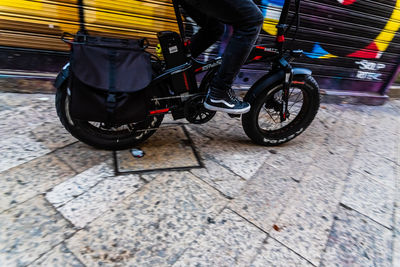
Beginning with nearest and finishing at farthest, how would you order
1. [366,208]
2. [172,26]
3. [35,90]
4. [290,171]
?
[366,208], [290,171], [35,90], [172,26]

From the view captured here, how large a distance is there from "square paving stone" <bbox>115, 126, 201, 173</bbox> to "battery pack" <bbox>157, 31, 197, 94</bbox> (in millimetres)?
599

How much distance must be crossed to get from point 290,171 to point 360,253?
36.1 inches

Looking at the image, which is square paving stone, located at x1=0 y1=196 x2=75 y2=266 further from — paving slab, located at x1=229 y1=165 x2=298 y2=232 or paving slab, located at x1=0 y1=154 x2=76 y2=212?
paving slab, located at x1=229 y1=165 x2=298 y2=232

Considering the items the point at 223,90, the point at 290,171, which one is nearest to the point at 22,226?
the point at 223,90

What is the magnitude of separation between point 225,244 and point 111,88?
1.40m

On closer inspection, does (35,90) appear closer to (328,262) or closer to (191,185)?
(191,185)

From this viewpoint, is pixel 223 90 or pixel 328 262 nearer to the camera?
pixel 328 262

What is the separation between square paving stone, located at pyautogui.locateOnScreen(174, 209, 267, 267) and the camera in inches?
64.1

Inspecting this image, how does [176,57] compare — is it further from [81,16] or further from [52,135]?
[81,16]

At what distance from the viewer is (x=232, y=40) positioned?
6.97ft

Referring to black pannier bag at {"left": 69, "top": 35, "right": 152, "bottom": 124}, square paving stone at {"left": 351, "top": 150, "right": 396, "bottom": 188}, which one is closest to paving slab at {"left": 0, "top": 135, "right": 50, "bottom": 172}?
black pannier bag at {"left": 69, "top": 35, "right": 152, "bottom": 124}

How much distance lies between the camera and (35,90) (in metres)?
3.18

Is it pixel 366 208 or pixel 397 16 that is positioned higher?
pixel 397 16

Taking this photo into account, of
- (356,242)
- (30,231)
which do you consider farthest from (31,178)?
(356,242)
